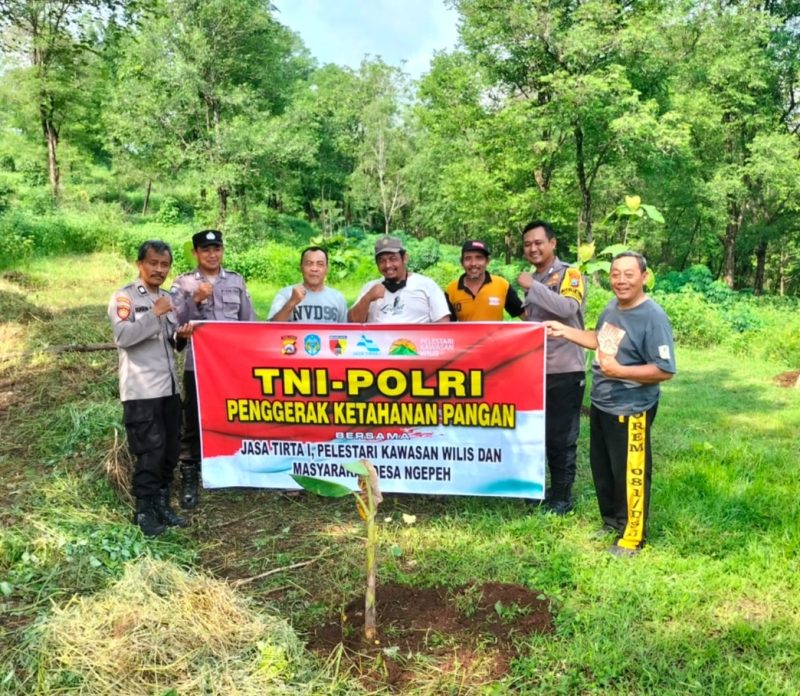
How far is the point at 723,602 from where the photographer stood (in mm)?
3031

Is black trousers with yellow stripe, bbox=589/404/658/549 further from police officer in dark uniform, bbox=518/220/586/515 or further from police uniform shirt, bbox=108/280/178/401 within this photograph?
police uniform shirt, bbox=108/280/178/401

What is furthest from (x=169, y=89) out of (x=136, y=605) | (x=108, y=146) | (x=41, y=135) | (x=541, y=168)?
(x=136, y=605)

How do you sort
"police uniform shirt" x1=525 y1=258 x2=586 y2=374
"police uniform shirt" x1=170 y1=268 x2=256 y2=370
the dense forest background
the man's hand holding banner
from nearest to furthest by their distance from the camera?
1. "police uniform shirt" x1=525 y1=258 x2=586 y2=374
2. the man's hand holding banner
3. "police uniform shirt" x1=170 y1=268 x2=256 y2=370
4. the dense forest background

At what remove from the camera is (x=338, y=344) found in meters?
3.99

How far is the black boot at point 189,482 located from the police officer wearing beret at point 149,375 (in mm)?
295

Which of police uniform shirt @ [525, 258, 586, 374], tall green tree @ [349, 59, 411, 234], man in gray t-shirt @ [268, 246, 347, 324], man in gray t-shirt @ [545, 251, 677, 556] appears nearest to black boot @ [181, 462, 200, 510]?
man in gray t-shirt @ [268, 246, 347, 324]

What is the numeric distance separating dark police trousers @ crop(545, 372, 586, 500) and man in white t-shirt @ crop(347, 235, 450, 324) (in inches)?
33.5

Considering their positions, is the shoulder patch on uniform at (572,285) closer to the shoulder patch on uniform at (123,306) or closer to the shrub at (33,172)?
the shoulder patch on uniform at (123,306)

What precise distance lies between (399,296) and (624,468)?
5.73 ft

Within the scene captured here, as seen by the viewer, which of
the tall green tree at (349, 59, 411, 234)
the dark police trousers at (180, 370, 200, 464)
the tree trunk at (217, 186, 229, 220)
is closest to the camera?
the dark police trousers at (180, 370, 200, 464)

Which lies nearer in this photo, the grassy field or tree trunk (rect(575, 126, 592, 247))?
the grassy field

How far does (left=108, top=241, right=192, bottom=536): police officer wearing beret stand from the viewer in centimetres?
353

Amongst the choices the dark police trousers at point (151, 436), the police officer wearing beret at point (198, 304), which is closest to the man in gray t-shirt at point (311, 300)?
the police officer wearing beret at point (198, 304)

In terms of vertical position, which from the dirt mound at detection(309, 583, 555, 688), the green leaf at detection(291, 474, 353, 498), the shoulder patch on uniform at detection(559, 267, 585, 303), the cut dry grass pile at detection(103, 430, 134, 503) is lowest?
the dirt mound at detection(309, 583, 555, 688)
